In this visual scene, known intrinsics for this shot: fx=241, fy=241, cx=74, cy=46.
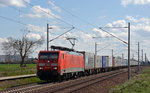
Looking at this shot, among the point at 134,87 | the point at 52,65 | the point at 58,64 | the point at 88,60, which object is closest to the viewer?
the point at 134,87

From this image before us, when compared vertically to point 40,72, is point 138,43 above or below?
above

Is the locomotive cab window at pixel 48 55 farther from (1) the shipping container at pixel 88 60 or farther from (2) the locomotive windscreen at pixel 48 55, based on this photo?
(1) the shipping container at pixel 88 60

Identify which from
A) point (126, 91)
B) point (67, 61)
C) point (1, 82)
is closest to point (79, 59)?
point (67, 61)

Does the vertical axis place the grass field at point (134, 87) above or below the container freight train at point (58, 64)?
below

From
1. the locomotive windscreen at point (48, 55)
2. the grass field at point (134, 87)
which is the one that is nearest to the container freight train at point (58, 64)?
the locomotive windscreen at point (48, 55)

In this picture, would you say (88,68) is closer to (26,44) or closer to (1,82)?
(1,82)

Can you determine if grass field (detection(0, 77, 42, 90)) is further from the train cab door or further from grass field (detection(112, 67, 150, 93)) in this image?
grass field (detection(112, 67, 150, 93))

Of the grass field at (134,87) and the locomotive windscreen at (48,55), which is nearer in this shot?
the grass field at (134,87)

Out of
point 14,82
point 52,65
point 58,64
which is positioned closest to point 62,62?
point 58,64

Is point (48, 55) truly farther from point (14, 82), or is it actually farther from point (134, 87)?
point (134, 87)

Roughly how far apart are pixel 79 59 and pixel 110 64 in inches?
1005

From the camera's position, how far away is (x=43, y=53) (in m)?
23.5

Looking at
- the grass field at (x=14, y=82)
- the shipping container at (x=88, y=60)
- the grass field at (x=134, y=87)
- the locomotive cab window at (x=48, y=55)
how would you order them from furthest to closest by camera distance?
1. the shipping container at (x=88, y=60)
2. the locomotive cab window at (x=48, y=55)
3. the grass field at (x=14, y=82)
4. the grass field at (x=134, y=87)

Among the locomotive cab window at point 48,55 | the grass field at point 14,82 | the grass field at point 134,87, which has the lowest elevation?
the grass field at point 14,82
